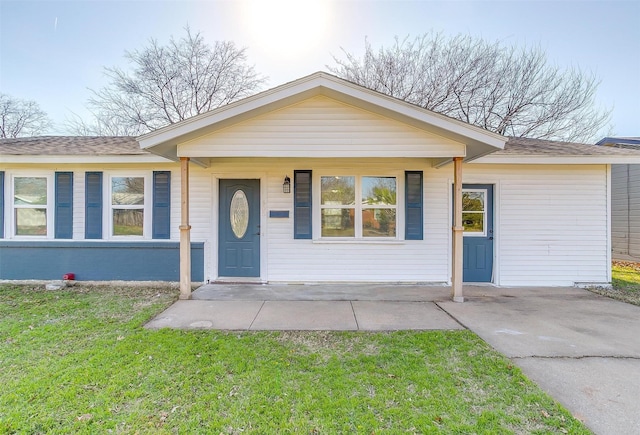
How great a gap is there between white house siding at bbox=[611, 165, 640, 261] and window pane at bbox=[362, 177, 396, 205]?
948cm

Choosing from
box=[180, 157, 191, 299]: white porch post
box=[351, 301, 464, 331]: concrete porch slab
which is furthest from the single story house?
box=[351, 301, 464, 331]: concrete porch slab

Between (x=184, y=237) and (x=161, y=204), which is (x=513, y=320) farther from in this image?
(x=161, y=204)

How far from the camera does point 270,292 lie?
562cm

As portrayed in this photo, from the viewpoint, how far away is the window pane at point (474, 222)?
633 cm

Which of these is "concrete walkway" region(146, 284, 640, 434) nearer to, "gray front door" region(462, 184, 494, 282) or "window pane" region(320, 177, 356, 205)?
"gray front door" region(462, 184, 494, 282)

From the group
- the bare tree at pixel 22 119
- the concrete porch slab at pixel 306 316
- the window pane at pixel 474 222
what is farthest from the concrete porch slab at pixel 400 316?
the bare tree at pixel 22 119

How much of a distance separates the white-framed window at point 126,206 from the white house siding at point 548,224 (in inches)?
279

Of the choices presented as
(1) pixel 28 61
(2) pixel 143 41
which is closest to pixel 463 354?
(1) pixel 28 61

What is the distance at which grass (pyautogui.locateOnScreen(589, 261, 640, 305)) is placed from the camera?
543 cm

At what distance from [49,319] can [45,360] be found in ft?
5.28

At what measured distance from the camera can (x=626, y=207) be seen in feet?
32.5

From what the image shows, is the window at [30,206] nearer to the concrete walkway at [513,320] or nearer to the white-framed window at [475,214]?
the concrete walkway at [513,320]

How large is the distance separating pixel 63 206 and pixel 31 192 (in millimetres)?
872

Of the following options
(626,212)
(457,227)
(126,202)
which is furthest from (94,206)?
(626,212)
